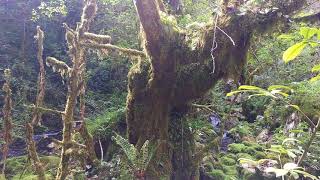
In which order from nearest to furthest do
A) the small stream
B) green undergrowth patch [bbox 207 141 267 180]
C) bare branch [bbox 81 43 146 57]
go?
1. bare branch [bbox 81 43 146 57]
2. green undergrowth patch [bbox 207 141 267 180]
3. the small stream

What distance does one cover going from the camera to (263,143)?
7996 millimetres

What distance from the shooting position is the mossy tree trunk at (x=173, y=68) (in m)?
4.68

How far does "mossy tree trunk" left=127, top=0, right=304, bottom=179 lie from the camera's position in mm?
4684

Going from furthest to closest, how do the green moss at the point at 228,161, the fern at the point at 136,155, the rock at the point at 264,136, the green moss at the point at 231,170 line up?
the rock at the point at 264,136 < the green moss at the point at 228,161 < the green moss at the point at 231,170 < the fern at the point at 136,155

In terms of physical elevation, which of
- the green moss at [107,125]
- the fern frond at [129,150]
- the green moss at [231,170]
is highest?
the fern frond at [129,150]

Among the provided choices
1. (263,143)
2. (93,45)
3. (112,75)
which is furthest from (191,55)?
(112,75)

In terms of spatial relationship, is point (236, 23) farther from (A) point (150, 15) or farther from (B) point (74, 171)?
(B) point (74, 171)

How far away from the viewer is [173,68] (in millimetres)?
5172

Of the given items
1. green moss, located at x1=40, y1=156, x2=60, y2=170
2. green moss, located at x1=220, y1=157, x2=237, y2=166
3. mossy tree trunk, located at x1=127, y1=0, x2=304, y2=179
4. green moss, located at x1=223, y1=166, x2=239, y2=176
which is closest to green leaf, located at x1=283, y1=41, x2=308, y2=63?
mossy tree trunk, located at x1=127, y1=0, x2=304, y2=179

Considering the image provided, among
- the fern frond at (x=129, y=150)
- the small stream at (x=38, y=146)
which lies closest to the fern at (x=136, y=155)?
the fern frond at (x=129, y=150)

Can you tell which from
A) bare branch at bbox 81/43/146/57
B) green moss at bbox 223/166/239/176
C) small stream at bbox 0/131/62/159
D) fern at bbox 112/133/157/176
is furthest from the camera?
small stream at bbox 0/131/62/159

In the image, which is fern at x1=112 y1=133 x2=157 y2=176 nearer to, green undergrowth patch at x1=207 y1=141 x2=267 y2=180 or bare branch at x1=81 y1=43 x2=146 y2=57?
bare branch at x1=81 y1=43 x2=146 y2=57

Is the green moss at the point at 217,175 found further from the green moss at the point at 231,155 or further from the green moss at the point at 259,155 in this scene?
the green moss at the point at 259,155

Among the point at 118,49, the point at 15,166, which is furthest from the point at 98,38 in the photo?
the point at 15,166
